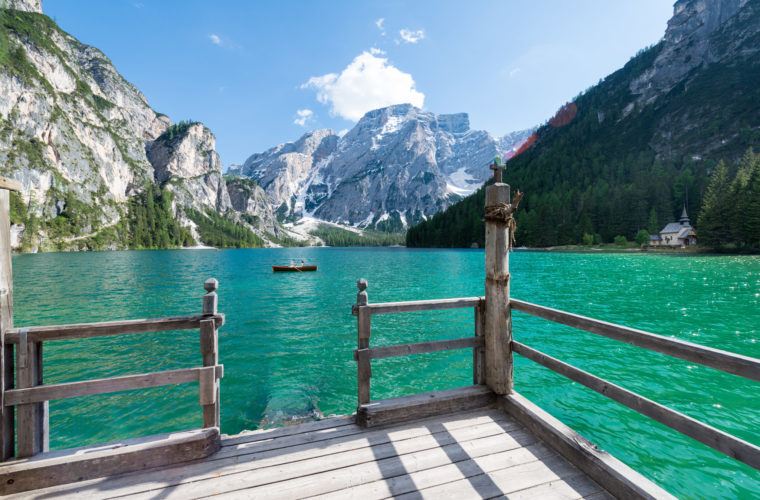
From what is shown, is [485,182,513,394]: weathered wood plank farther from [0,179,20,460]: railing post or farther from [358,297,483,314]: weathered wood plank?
[0,179,20,460]: railing post

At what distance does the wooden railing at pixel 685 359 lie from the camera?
7.57 ft

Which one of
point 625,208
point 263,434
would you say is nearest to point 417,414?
point 263,434

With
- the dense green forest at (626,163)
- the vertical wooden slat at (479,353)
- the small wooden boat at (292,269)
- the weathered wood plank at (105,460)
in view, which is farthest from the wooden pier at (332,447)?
the dense green forest at (626,163)

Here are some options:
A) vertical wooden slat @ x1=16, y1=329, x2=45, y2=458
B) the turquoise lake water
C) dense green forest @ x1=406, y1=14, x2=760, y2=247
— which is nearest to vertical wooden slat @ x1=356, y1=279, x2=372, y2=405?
vertical wooden slat @ x1=16, y1=329, x2=45, y2=458

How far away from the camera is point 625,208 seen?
98938 millimetres

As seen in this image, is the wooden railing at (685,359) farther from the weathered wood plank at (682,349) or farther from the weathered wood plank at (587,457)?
the weathered wood plank at (587,457)

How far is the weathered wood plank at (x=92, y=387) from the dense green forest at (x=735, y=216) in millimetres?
86308

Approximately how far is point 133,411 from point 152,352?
248 inches

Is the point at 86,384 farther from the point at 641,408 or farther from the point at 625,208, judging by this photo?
the point at 625,208

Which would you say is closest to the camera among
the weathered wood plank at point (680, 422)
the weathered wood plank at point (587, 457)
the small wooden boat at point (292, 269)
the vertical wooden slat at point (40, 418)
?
the weathered wood plank at point (680, 422)

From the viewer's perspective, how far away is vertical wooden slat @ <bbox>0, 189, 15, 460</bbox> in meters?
3.49

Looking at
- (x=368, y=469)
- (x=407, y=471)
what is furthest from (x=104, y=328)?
(x=407, y=471)

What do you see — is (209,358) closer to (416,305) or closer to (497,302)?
(416,305)

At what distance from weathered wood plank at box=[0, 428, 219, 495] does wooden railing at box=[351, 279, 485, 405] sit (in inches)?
81.6
